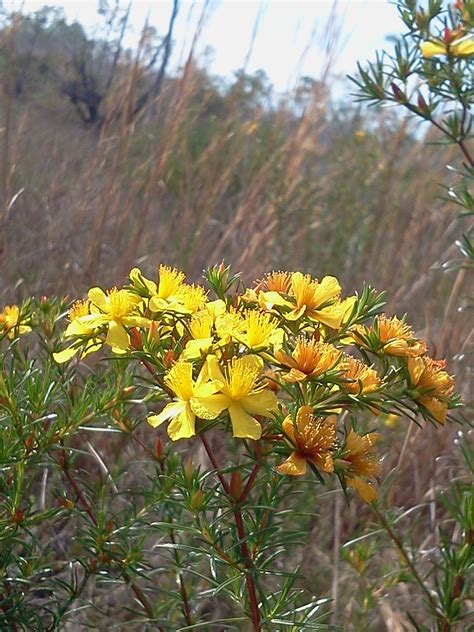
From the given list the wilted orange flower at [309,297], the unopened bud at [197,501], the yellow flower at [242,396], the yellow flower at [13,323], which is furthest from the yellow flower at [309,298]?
the yellow flower at [13,323]

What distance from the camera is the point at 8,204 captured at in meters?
1.88

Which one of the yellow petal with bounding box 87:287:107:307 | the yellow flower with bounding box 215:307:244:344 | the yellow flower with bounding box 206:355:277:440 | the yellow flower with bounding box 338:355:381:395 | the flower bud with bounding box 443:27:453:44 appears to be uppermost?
the flower bud with bounding box 443:27:453:44

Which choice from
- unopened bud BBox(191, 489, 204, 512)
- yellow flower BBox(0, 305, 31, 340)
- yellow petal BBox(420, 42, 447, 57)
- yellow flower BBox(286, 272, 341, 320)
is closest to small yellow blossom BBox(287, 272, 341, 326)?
yellow flower BBox(286, 272, 341, 320)

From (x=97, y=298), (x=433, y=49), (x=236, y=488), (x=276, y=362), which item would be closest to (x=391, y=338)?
(x=276, y=362)

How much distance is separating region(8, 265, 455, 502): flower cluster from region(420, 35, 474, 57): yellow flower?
2.60 feet

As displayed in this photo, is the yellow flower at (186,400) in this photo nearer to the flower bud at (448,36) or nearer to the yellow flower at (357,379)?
the yellow flower at (357,379)

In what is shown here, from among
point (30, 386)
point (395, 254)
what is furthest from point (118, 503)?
point (395, 254)

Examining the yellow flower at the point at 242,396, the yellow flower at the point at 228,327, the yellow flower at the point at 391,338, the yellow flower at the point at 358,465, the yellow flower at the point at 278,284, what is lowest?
the yellow flower at the point at 358,465

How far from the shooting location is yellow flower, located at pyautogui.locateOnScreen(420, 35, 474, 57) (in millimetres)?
1380

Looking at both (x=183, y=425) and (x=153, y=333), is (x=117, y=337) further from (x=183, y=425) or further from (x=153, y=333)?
(x=183, y=425)

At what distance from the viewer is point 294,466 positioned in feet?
2.28

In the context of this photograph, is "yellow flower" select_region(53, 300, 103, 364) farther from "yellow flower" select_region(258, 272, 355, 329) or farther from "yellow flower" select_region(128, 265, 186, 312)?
"yellow flower" select_region(258, 272, 355, 329)

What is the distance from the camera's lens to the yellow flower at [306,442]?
70 cm

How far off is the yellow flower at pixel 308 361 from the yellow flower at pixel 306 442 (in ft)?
0.12
